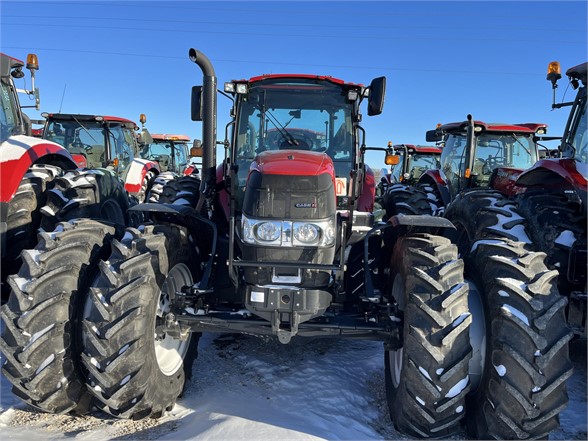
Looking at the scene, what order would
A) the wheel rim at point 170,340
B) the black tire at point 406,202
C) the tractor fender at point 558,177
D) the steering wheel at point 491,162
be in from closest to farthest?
the wheel rim at point 170,340
the tractor fender at point 558,177
the black tire at point 406,202
the steering wheel at point 491,162

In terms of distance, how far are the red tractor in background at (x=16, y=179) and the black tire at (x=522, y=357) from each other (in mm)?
4159

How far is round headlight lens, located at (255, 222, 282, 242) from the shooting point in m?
3.22

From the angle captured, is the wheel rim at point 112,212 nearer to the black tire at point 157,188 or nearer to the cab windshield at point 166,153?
the black tire at point 157,188

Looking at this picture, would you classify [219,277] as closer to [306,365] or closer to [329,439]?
[306,365]

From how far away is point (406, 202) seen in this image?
22.5 feet

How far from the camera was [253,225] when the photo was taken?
3256mm

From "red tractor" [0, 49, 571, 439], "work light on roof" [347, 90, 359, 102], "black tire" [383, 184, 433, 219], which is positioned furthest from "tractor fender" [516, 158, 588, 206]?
"work light on roof" [347, 90, 359, 102]

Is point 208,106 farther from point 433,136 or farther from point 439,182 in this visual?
point 433,136

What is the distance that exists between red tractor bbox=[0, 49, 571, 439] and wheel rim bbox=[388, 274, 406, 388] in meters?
0.02

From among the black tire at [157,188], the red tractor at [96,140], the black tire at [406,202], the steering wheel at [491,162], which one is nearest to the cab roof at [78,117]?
the red tractor at [96,140]

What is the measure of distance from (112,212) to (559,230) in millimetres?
4626

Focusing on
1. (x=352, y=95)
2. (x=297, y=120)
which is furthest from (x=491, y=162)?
(x=297, y=120)

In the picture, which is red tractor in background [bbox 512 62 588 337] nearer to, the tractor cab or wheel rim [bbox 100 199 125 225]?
the tractor cab

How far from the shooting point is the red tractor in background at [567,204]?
3.74 m
